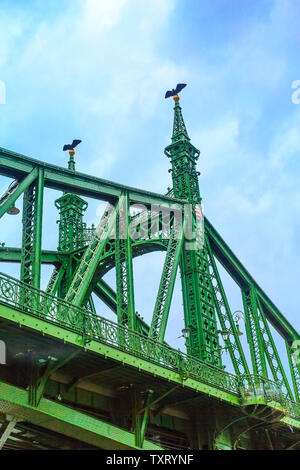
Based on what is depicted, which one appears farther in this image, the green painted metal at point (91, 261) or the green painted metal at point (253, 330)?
the green painted metal at point (253, 330)

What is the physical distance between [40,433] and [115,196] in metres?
12.0

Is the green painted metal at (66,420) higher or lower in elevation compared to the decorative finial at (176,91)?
lower

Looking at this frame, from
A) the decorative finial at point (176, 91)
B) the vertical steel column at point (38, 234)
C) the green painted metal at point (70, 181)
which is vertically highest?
the decorative finial at point (176, 91)

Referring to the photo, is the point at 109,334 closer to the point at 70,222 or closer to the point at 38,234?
the point at 38,234

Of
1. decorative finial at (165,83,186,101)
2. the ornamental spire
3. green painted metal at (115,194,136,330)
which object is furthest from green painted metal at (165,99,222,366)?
green painted metal at (115,194,136,330)

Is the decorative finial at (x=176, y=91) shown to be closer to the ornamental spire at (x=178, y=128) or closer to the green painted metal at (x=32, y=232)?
the ornamental spire at (x=178, y=128)

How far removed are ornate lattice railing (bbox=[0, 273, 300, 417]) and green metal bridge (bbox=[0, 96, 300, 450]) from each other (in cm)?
5

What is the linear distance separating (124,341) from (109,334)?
2.55 feet

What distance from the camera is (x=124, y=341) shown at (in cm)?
2483

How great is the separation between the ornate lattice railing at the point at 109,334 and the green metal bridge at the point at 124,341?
49 millimetres

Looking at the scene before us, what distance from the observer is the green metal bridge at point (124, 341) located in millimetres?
22453

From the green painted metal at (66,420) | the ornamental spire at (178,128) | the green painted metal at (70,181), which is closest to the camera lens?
the green painted metal at (66,420)

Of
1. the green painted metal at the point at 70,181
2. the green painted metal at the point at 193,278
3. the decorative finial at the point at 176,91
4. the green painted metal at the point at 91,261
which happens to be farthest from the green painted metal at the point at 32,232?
the decorative finial at the point at 176,91
